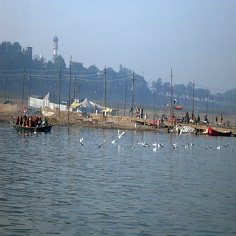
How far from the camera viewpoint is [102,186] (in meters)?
26.5

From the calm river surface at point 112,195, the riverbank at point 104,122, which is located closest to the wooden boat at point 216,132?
the riverbank at point 104,122

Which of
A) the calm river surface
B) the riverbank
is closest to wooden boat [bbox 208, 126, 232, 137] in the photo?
the riverbank

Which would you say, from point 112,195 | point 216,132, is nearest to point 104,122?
point 216,132

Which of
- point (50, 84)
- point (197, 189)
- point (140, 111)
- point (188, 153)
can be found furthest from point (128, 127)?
point (50, 84)

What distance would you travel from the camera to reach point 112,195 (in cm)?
2409

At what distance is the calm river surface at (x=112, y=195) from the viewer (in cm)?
1870

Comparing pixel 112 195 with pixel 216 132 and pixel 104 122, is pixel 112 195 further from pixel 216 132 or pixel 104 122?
pixel 104 122

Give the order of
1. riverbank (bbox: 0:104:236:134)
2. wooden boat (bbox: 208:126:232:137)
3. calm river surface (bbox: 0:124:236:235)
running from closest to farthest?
calm river surface (bbox: 0:124:236:235)
wooden boat (bbox: 208:126:232:137)
riverbank (bbox: 0:104:236:134)

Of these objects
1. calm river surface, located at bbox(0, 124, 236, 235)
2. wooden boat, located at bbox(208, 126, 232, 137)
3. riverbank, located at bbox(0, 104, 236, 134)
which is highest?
riverbank, located at bbox(0, 104, 236, 134)

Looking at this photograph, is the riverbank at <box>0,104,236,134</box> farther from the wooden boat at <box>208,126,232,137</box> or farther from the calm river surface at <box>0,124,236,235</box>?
the calm river surface at <box>0,124,236,235</box>

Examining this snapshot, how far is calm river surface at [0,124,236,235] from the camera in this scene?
18.7 m

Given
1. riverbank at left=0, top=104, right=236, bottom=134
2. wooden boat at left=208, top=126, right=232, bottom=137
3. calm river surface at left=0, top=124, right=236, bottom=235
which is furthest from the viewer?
riverbank at left=0, top=104, right=236, bottom=134

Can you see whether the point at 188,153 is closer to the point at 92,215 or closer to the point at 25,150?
the point at 25,150

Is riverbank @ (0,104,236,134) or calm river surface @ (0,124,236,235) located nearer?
calm river surface @ (0,124,236,235)
